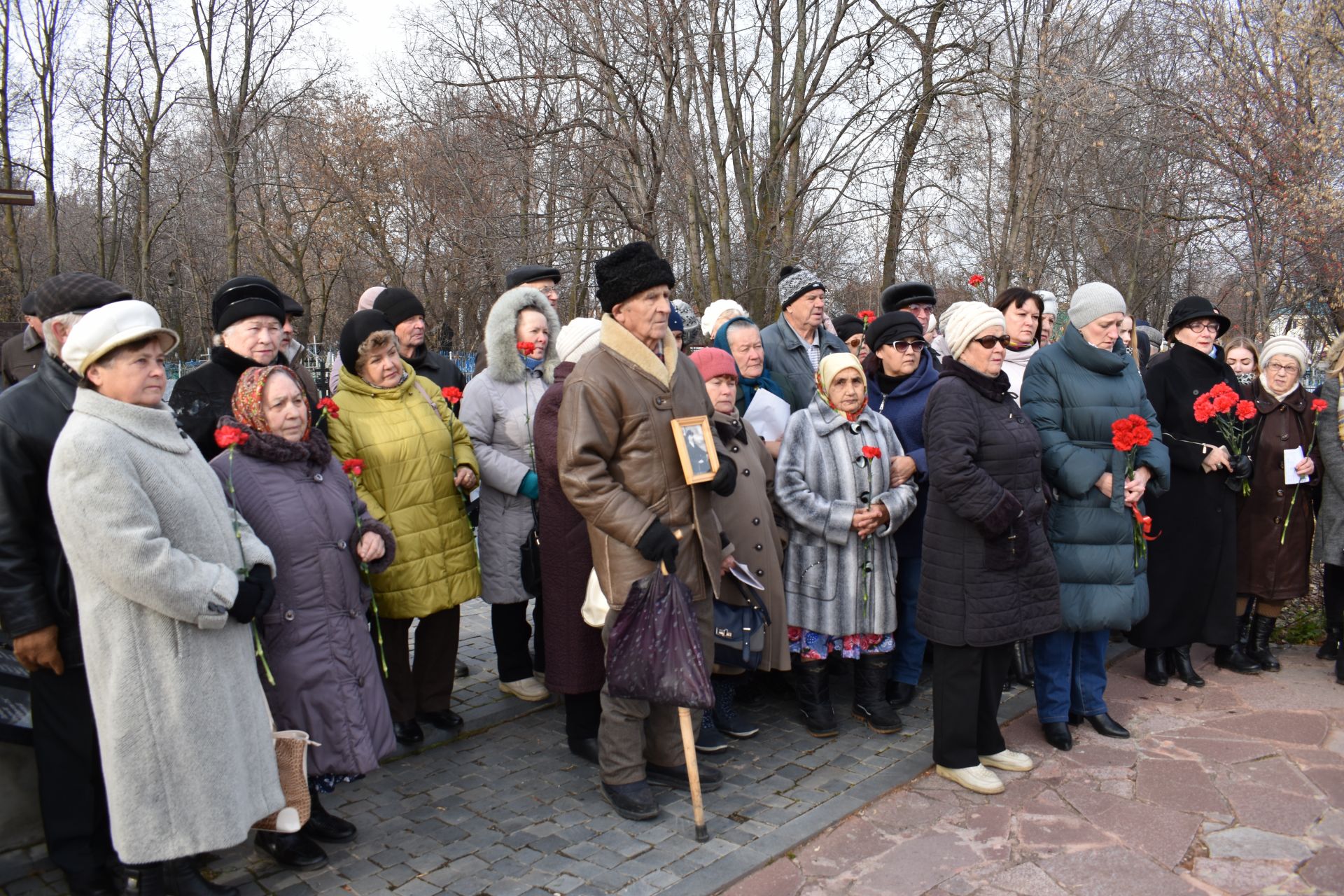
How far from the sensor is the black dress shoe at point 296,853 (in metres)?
3.56

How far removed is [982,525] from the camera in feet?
13.2

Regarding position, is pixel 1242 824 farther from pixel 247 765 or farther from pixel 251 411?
pixel 251 411

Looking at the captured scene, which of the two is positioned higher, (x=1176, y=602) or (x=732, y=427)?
(x=732, y=427)

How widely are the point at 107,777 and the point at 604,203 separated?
443 inches

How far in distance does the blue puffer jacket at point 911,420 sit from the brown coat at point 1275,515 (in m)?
2.21

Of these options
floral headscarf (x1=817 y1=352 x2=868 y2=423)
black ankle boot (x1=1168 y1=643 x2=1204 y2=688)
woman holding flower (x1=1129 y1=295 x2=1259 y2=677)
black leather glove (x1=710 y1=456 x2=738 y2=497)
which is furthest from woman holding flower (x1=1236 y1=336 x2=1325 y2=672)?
black leather glove (x1=710 y1=456 x2=738 y2=497)

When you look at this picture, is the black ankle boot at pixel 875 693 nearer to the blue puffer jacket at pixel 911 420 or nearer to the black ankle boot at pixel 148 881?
the blue puffer jacket at pixel 911 420

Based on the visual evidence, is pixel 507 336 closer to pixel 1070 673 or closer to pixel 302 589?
pixel 302 589

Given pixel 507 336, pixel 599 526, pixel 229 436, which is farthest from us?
pixel 507 336

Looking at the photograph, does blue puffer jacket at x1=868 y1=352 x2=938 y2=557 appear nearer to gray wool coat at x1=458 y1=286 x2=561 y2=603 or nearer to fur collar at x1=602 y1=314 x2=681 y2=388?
fur collar at x1=602 y1=314 x2=681 y2=388

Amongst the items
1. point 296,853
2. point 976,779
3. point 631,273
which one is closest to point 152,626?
point 296,853

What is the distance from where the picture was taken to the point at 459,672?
5.80 metres

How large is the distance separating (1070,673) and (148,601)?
13.3 feet

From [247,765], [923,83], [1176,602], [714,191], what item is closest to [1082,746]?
[1176,602]
